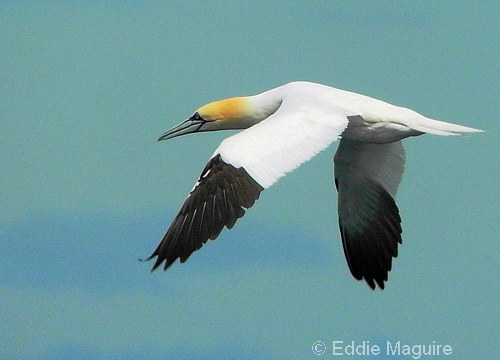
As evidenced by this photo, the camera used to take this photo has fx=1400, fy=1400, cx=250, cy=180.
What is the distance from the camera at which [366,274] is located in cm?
1677

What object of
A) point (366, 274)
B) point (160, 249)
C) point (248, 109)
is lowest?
point (160, 249)

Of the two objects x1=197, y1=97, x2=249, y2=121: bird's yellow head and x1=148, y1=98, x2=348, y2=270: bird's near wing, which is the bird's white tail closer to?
x1=148, y1=98, x2=348, y2=270: bird's near wing

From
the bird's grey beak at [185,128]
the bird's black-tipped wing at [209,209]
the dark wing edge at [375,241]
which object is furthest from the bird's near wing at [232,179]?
the dark wing edge at [375,241]

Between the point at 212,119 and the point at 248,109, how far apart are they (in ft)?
1.79

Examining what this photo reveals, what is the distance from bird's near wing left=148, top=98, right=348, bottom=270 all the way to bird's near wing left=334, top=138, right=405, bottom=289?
3317mm

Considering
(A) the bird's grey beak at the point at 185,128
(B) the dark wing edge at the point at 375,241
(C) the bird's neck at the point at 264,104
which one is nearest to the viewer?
(C) the bird's neck at the point at 264,104

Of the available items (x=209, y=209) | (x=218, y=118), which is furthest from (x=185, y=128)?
(x=209, y=209)

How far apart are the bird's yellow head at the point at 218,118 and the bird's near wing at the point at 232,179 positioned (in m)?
1.98

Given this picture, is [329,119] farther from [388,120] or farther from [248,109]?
[248,109]

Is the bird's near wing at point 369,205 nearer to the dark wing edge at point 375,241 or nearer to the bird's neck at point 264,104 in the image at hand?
the dark wing edge at point 375,241

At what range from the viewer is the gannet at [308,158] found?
12383 mm

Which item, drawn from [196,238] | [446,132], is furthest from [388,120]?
[196,238]

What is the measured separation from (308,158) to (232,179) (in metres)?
0.75

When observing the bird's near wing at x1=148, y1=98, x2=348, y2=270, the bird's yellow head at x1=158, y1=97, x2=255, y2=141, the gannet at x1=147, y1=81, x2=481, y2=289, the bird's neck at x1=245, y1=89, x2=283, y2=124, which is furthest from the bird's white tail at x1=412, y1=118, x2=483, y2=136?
the bird's yellow head at x1=158, y1=97, x2=255, y2=141
